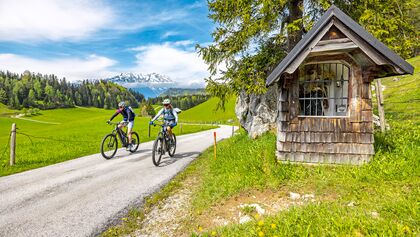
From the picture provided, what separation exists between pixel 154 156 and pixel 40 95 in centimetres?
17376

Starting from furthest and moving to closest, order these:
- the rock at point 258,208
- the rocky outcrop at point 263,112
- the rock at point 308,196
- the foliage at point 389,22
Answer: the rocky outcrop at point 263,112 < the foliage at point 389,22 < the rock at point 308,196 < the rock at point 258,208

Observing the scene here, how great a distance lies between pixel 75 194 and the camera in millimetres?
6297

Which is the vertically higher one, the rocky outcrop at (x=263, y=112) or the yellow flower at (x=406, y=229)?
the rocky outcrop at (x=263, y=112)

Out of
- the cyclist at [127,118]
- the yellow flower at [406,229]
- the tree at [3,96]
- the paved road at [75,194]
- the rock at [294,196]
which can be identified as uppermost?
the tree at [3,96]

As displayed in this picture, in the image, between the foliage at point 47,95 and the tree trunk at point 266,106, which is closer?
the tree trunk at point 266,106

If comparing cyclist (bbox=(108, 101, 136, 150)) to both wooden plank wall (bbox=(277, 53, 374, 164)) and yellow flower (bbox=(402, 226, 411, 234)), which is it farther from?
yellow flower (bbox=(402, 226, 411, 234))

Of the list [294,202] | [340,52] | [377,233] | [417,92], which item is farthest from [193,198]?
[417,92]

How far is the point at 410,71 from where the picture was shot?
6.48 m

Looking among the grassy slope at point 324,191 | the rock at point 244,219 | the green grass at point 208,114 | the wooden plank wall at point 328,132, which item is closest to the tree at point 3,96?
the green grass at point 208,114

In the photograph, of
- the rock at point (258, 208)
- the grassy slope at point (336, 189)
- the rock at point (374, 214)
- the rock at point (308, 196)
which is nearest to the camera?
the grassy slope at point (336, 189)

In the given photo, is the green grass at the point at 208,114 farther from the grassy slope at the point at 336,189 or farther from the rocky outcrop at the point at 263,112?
the grassy slope at the point at 336,189

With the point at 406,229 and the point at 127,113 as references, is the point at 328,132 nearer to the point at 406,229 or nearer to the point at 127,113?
the point at 406,229

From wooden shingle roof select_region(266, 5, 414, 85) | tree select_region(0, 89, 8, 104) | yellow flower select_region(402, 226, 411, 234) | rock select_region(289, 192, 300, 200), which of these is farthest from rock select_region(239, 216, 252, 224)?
tree select_region(0, 89, 8, 104)

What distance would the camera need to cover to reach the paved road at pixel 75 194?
4.64 m
